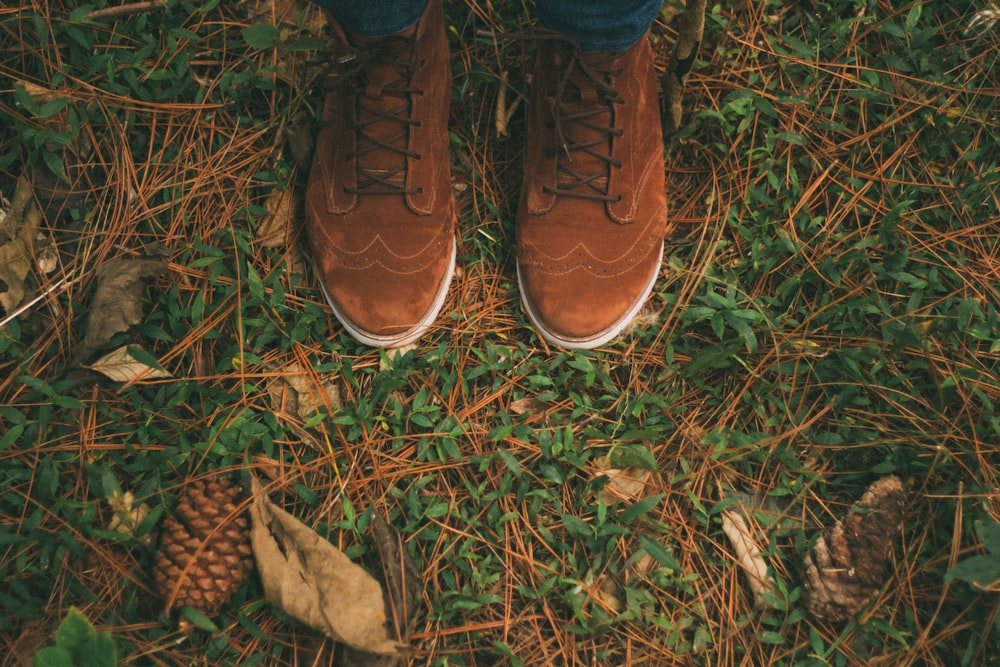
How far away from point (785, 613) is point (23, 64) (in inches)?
89.2

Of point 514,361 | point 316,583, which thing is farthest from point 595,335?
point 316,583

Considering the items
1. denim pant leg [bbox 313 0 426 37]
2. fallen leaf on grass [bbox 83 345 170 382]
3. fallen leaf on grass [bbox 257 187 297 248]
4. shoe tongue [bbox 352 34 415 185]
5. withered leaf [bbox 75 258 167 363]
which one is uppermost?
denim pant leg [bbox 313 0 426 37]

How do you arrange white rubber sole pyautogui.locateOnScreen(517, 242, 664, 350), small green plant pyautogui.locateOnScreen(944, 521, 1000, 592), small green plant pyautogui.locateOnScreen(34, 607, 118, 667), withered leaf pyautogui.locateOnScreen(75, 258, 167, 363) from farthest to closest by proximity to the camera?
1. white rubber sole pyautogui.locateOnScreen(517, 242, 664, 350)
2. withered leaf pyautogui.locateOnScreen(75, 258, 167, 363)
3. small green plant pyautogui.locateOnScreen(944, 521, 1000, 592)
4. small green plant pyautogui.locateOnScreen(34, 607, 118, 667)

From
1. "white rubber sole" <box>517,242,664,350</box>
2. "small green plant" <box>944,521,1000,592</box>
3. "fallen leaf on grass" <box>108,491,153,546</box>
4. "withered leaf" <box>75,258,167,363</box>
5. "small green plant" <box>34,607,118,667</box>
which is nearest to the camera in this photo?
"small green plant" <box>34,607,118,667</box>

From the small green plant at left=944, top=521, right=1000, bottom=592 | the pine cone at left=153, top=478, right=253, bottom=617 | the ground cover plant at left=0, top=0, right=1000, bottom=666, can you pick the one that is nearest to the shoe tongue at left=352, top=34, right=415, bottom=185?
the ground cover plant at left=0, top=0, right=1000, bottom=666

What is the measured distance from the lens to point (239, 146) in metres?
1.72

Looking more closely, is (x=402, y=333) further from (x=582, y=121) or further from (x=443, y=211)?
(x=582, y=121)

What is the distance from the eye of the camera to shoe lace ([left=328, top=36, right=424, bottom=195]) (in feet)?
5.05

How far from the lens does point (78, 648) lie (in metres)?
1.19

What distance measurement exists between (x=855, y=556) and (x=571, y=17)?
1308mm

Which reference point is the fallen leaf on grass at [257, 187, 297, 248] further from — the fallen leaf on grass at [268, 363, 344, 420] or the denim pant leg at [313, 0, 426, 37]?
the denim pant leg at [313, 0, 426, 37]

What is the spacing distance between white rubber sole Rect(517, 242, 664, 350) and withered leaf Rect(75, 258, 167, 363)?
0.89 meters

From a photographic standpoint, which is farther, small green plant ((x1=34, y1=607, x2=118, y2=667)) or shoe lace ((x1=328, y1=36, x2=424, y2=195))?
shoe lace ((x1=328, y1=36, x2=424, y2=195))

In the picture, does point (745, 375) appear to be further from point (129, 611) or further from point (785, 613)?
point (129, 611)
